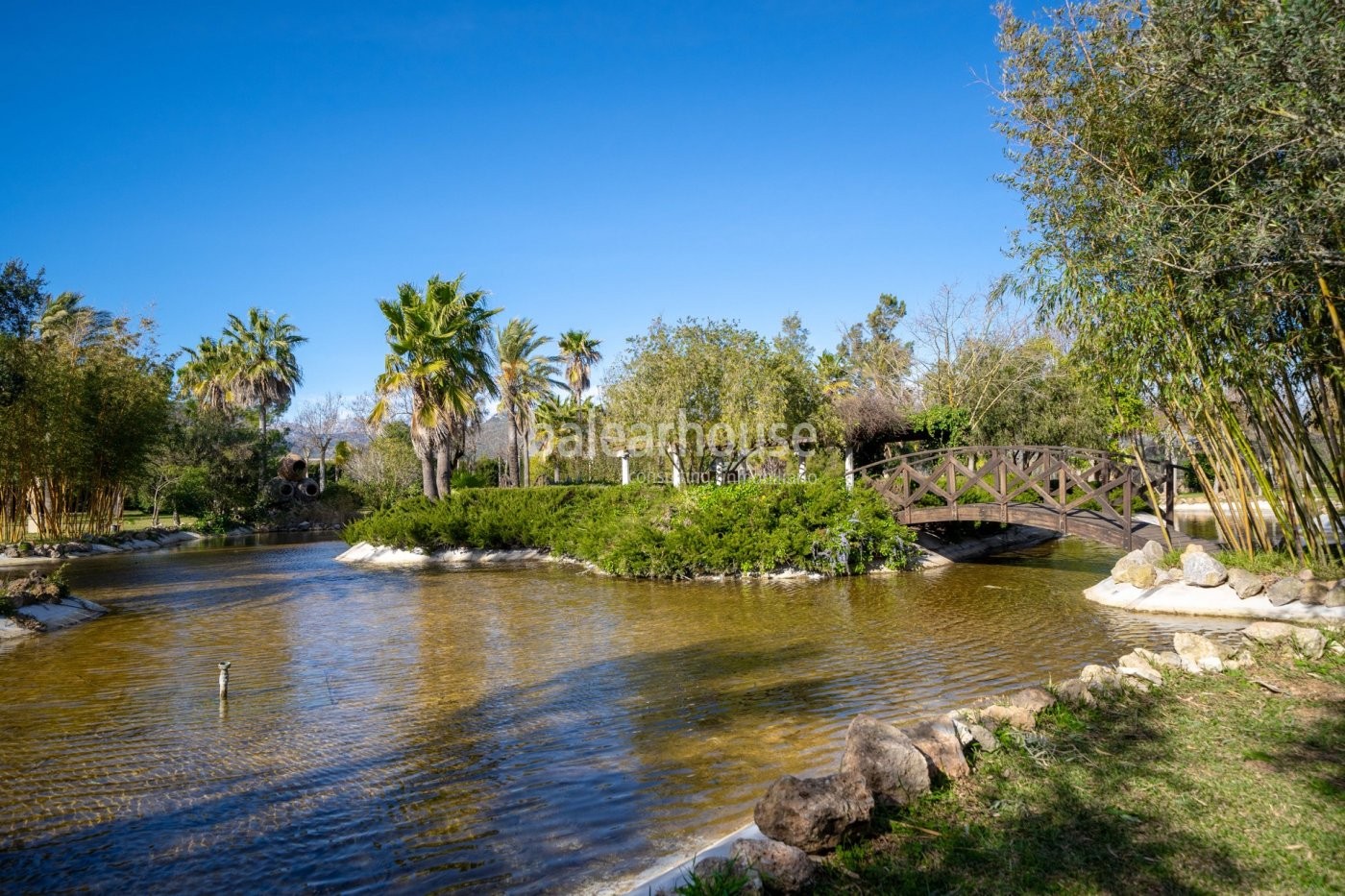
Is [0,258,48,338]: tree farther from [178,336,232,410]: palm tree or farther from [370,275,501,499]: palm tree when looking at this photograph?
[178,336,232,410]: palm tree

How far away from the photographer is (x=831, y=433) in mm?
21609

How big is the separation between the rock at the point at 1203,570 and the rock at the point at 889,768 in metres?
8.71

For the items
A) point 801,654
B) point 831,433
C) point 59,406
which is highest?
point 59,406

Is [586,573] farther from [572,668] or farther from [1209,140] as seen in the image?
[1209,140]

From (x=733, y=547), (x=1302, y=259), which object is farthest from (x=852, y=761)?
(x=733, y=547)

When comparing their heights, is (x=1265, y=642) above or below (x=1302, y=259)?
below

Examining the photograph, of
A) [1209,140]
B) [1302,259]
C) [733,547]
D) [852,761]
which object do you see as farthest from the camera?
[733,547]

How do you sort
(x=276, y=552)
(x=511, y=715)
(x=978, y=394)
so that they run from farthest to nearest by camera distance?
(x=978, y=394), (x=276, y=552), (x=511, y=715)

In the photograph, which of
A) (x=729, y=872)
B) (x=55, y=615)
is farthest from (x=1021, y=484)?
(x=55, y=615)

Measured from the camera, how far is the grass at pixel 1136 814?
313 centimetres

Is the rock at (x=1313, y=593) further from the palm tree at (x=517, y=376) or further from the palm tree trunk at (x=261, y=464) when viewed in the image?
the palm tree trunk at (x=261, y=464)

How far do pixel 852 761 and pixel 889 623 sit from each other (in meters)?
7.15

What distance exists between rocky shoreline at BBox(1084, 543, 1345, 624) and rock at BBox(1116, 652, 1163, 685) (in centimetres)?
346

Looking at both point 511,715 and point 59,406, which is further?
point 59,406
